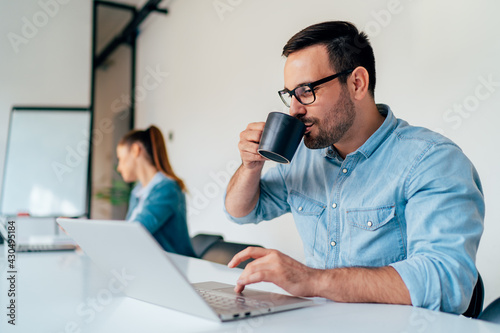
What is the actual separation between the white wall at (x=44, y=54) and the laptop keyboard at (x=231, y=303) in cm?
435

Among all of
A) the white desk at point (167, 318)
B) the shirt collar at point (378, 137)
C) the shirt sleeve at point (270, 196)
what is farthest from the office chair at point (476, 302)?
the shirt sleeve at point (270, 196)

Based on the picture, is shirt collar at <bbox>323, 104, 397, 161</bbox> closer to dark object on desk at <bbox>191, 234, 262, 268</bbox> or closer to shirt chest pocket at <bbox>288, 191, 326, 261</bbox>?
shirt chest pocket at <bbox>288, 191, 326, 261</bbox>

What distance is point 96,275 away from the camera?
127 centimetres

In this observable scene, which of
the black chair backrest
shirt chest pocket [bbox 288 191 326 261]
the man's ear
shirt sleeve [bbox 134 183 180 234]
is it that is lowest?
the black chair backrest

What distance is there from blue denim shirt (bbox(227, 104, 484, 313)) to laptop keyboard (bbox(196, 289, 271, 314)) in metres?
0.29

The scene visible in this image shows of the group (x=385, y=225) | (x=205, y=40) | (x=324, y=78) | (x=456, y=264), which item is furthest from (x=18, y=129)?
(x=456, y=264)

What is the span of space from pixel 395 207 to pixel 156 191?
1696mm

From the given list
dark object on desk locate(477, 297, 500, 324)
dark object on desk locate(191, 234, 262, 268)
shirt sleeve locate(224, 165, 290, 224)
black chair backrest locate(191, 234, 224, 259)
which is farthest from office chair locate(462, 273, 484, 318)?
black chair backrest locate(191, 234, 224, 259)

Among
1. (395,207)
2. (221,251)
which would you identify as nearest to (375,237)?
(395,207)

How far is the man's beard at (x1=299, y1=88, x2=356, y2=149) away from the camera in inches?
48.3

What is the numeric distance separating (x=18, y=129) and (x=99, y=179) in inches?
89.5

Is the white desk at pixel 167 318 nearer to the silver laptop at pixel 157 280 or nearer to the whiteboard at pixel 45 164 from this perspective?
the silver laptop at pixel 157 280

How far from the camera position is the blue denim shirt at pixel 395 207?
0.88 m

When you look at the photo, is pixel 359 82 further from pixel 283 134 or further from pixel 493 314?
pixel 493 314
